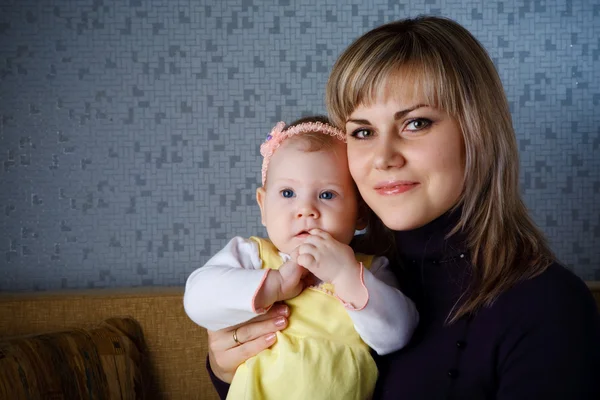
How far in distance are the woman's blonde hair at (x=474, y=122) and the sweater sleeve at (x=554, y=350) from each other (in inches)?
3.1

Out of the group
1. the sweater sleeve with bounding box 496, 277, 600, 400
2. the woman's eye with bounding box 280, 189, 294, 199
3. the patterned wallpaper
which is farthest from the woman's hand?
the patterned wallpaper

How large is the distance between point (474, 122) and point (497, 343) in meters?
0.41

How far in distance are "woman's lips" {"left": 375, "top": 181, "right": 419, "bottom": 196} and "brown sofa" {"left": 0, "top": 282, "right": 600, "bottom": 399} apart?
3.16ft

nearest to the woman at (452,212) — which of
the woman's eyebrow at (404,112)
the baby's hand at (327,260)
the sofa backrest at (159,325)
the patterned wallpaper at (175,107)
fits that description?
the woman's eyebrow at (404,112)

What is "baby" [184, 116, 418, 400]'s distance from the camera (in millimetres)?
1260

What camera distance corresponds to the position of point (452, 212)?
1343 mm

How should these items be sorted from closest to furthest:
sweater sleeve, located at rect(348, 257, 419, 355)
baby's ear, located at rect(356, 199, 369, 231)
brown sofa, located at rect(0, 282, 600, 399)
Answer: sweater sleeve, located at rect(348, 257, 419, 355)
baby's ear, located at rect(356, 199, 369, 231)
brown sofa, located at rect(0, 282, 600, 399)

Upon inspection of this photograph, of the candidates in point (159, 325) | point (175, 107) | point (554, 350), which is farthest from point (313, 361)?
point (175, 107)

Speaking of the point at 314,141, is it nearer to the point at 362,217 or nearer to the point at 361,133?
the point at 361,133

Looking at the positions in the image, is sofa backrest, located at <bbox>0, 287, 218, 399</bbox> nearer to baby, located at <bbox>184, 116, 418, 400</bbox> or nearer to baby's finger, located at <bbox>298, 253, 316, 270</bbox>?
baby, located at <bbox>184, 116, 418, 400</bbox>

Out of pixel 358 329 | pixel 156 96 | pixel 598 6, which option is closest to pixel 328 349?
pixel 358 329

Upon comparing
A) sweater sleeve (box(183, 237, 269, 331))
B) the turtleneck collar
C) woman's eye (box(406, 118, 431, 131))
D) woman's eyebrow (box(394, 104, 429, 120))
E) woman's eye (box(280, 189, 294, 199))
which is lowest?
sweater sleeve (box(183, 237, 269, 331))

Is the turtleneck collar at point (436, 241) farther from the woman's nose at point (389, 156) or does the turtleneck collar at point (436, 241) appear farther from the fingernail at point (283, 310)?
the fingernail at point (283, 310)

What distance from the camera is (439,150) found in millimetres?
1254
